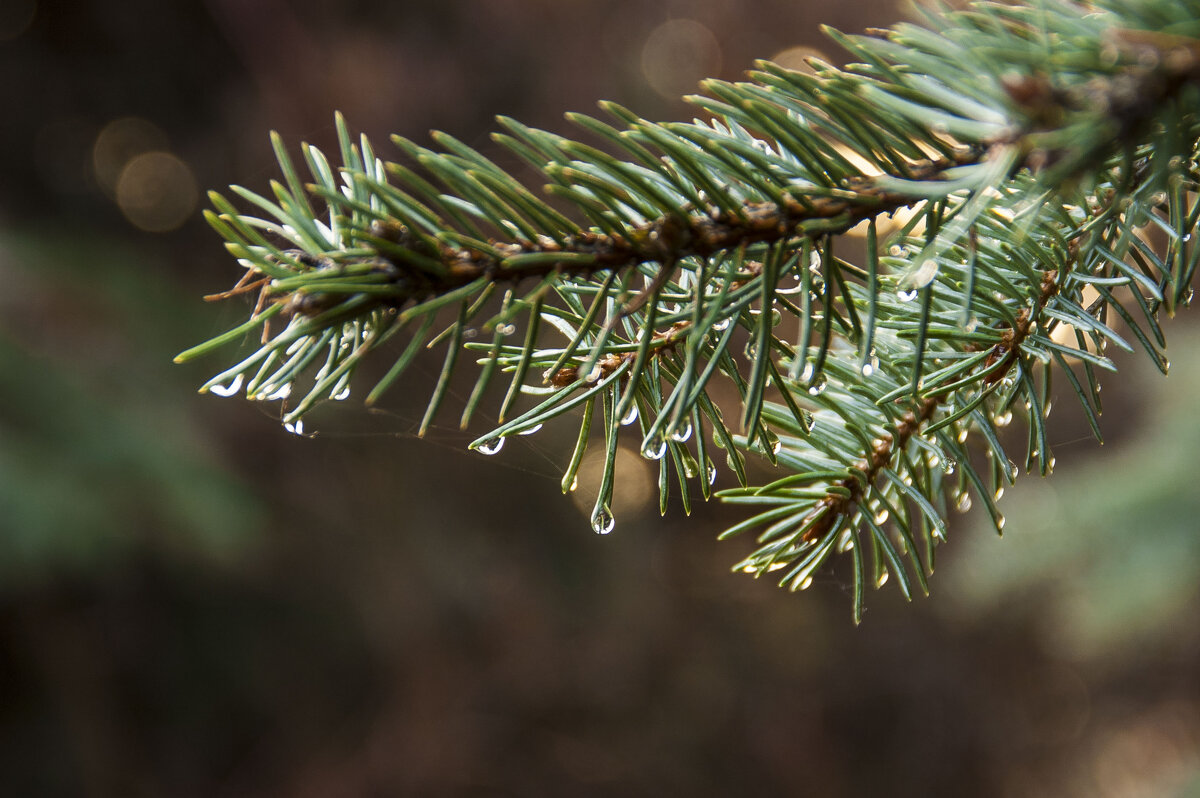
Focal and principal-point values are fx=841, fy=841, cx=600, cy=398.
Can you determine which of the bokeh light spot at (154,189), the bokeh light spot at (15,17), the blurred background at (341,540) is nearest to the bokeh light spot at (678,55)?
the blurred background at (341,540)

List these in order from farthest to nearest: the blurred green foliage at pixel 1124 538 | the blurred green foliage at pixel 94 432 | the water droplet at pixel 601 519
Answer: the blurred green foliage at pixel 94 432 → the blurred green foliage at pixel 1124 538 → the water droplet at pixel 601 519

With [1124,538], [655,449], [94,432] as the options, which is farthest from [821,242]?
[94,432]

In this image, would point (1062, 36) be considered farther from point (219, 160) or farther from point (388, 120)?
point (219, 160)

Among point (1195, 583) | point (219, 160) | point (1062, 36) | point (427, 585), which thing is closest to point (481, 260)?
point (1062, 36)

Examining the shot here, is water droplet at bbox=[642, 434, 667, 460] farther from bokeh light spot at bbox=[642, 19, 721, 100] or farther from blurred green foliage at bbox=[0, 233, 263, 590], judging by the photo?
bokeh light spot at bbox=[642, 19, 721, 100]

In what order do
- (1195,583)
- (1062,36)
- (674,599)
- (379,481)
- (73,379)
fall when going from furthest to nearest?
(674,599) → (379,481) → (73,379) → (1195,583) → (1062,36)

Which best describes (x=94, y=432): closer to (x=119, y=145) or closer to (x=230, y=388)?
(x=119, y=145)

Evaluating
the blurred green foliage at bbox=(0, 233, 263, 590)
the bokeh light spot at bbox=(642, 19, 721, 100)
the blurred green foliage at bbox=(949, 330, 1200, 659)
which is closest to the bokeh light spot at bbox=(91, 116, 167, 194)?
the blurred green foliage at bbox=(0, 233, 263, 590)

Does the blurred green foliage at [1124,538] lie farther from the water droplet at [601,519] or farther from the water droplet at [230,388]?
the water droplet at [230,388]
